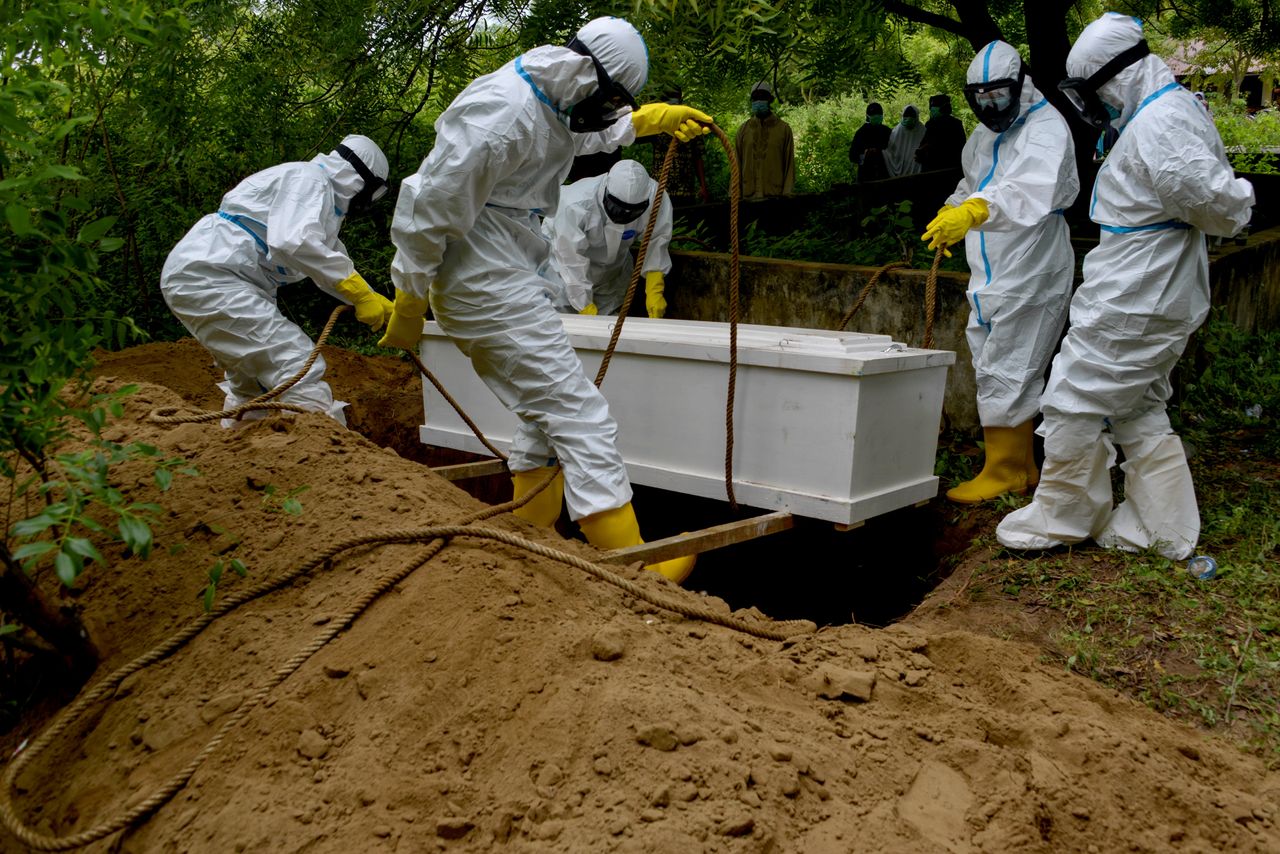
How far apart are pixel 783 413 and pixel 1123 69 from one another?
1855 millimetres

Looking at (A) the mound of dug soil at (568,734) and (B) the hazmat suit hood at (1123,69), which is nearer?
(A) the mound of dug soil at (568,734)

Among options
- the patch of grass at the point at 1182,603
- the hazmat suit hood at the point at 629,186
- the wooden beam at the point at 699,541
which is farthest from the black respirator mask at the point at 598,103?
the hazmat suit hood at the point at 629,186

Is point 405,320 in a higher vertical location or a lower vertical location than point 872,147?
lower

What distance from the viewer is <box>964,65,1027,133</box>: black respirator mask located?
4.81m

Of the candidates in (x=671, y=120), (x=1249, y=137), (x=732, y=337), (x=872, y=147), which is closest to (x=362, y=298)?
(x=671, y=120)

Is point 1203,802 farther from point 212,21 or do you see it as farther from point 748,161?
point 748,161

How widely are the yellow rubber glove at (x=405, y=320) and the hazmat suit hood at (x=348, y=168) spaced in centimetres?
103

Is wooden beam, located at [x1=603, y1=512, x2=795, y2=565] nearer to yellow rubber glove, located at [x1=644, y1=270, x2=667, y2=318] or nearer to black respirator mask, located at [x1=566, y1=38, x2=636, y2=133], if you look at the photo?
black respirator mask, located at [x1=566, y1=38, x2=636, y2=133]

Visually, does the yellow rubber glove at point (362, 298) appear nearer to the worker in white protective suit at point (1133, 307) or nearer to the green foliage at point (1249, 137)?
the worker in white protective suit at point (1133, 307)

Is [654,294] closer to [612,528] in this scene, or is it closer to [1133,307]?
[612,528]

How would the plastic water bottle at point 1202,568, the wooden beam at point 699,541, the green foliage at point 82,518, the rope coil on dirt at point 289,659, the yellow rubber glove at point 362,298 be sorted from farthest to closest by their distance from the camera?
the yellow rubber glove at point 362,298 → the plastic water bottle at point 1202,568 → the wooden beam at point 699,541 → the rope coil on dirt at point 289,659 → the green foliage at point 82,518

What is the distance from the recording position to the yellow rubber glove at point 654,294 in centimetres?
655

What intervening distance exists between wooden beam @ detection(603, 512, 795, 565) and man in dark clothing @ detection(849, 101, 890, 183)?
29.0 ft

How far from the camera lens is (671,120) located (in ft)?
13.5
